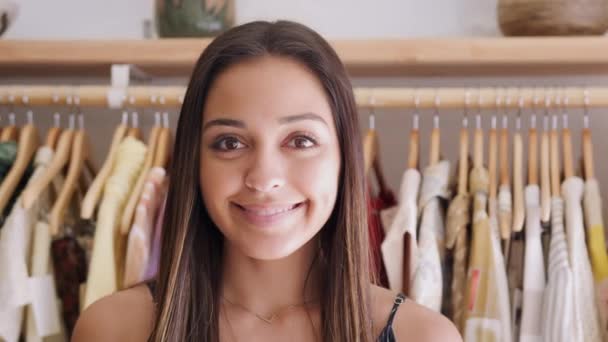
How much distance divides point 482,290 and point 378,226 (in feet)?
0.76

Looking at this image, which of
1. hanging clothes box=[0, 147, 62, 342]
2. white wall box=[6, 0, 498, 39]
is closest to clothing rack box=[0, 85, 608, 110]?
hanging clothes box=[0, 147, 62, 342]

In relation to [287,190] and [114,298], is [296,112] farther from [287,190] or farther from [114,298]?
[114,298]

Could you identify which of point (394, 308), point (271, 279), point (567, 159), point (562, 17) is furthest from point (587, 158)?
point (271, 279)

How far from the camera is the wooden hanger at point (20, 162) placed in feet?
4.92

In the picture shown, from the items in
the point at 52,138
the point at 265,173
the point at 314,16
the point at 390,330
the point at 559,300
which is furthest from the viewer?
the point at 314,16

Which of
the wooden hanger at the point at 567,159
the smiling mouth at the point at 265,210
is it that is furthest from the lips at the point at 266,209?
the wooden hanger at the point at 567,159

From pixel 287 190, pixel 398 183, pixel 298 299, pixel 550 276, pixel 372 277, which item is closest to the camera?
pixel 287 190

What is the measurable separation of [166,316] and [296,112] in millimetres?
293

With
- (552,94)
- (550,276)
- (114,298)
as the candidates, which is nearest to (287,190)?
(114,298)

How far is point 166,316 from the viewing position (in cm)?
100

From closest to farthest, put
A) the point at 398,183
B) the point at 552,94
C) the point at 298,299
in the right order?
the point at 298,299 → the point at 552,94 → the point at 398,183

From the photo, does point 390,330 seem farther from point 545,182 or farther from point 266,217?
point 545,182

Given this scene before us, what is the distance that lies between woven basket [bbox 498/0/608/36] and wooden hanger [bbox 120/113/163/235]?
0.72 metres

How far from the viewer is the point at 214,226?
107 cm
